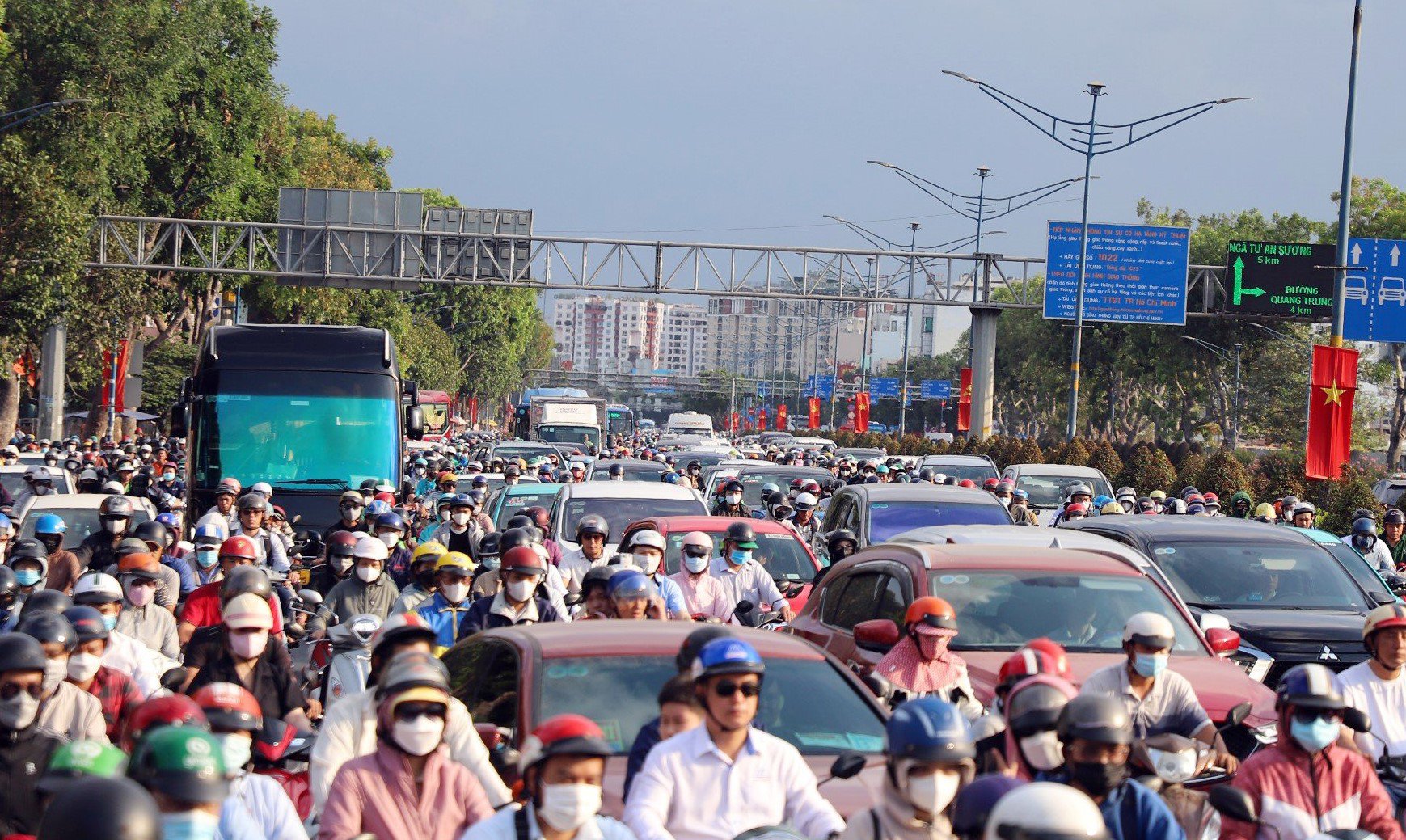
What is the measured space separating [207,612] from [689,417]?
6961cm

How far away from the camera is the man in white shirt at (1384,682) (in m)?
7.89

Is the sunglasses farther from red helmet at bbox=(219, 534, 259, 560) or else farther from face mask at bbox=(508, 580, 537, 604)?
red helmet at bbox=(219, 534, 259, 560)

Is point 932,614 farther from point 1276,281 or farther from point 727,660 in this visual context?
point 1276,281

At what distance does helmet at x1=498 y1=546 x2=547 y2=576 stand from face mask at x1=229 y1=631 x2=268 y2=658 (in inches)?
70.4

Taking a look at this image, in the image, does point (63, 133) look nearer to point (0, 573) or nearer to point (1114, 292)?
point (1114, 292)

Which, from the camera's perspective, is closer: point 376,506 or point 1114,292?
point 376,506

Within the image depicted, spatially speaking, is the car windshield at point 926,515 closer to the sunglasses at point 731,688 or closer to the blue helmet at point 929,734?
the sunglasses at point 731,688

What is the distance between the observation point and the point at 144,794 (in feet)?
12.6

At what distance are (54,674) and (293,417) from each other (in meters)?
15.2

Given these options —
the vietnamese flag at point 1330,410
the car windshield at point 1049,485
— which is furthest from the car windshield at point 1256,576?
the car windshield at point 1049,485

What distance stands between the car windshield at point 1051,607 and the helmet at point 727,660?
401 centimetres

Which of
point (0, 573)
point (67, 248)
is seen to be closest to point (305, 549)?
point (0, 573)

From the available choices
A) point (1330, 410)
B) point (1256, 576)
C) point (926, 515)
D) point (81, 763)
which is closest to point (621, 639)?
point (81, 763)

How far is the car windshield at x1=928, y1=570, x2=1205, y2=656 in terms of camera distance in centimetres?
984
